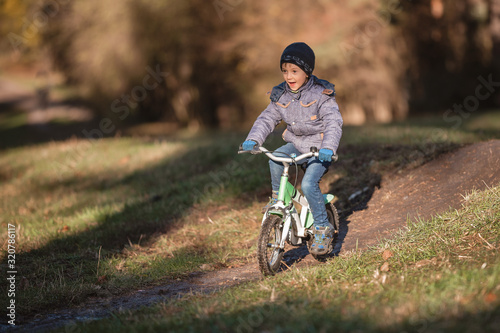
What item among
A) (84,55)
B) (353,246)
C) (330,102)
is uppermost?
(84,55)

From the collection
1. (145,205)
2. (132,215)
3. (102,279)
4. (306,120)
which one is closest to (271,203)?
(306,120)

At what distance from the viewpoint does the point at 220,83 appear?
85.6ft

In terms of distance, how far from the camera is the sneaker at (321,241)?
17.8ft

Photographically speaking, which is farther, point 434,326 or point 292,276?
point 292,276

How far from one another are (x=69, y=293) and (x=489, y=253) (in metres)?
4.23

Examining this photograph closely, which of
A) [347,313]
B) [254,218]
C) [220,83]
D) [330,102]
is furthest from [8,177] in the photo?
[220,83]

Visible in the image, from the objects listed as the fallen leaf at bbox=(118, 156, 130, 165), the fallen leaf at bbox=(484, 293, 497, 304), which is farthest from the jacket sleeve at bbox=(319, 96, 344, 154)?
the fallen leaf at bbox=(118, 156, 130, 165)

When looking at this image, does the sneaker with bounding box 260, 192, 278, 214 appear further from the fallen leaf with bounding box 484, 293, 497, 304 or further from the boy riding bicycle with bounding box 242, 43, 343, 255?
the fallen leaf with bounding box 484, 293, 497, 304

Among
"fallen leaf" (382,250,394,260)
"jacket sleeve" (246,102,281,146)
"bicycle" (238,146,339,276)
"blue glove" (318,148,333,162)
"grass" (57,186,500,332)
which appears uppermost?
"jacket sleeve" (246,102,281,146)

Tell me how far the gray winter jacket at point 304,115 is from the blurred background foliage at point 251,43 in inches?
598

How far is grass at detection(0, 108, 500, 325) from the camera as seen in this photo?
19.9ft

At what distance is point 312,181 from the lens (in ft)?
17.5

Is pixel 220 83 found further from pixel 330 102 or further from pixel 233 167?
pixel 330 102

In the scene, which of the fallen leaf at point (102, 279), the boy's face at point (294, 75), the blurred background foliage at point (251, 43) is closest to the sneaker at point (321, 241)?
the boy's face at point (294, 75)
